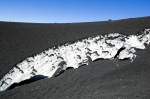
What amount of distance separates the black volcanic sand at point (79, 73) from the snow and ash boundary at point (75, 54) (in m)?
0.53

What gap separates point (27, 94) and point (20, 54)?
4509mm

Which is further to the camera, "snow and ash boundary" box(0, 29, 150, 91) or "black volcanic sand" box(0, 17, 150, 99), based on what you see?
→ "snow and ash boundary" box(0, 29, 150, 91)

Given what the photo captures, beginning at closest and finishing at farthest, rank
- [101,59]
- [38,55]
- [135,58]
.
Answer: [135,58] < [101,59] < [38,55]

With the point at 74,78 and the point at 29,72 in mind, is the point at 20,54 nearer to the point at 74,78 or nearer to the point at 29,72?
the point at 29,72

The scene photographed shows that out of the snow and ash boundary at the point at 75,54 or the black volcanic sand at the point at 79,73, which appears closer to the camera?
the black volcanic sand at the point at 79,73

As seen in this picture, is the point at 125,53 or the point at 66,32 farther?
the point at 66,32

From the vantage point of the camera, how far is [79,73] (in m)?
10.1

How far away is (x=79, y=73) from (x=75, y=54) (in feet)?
7.53

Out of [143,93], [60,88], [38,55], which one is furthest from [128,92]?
[38,55]

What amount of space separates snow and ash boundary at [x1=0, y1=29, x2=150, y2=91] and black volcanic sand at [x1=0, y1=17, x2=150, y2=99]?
0.53 metres

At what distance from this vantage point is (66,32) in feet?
51.7

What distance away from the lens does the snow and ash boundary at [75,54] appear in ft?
37.6

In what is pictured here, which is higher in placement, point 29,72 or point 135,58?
point 135,58

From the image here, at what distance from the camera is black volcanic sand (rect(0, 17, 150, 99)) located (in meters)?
8.20
